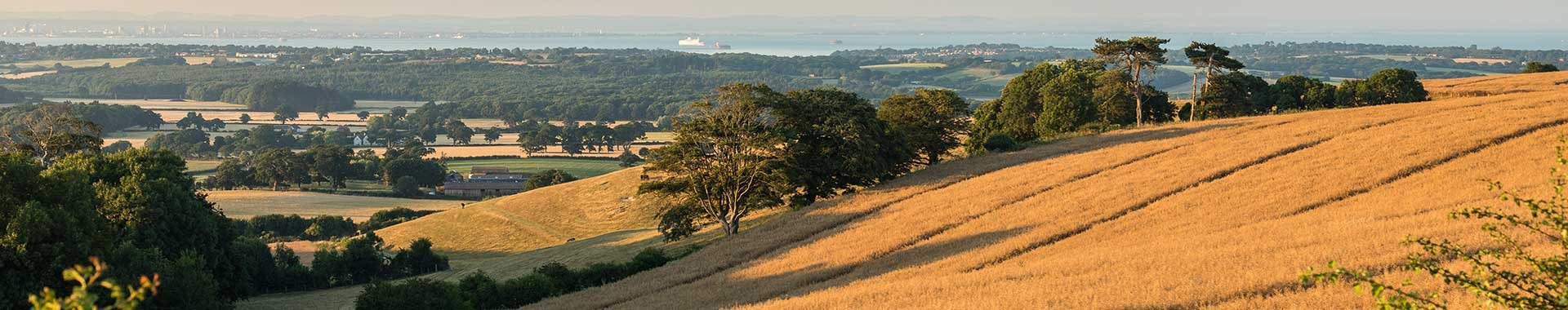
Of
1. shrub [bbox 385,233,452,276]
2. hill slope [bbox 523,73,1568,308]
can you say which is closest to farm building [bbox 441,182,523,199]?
shrub [bbox 385,233,452,276]

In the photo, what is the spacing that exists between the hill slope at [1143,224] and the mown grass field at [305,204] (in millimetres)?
64867

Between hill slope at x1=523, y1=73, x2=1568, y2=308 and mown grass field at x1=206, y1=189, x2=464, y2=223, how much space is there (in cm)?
6487

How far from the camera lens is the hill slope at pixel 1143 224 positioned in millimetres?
25250

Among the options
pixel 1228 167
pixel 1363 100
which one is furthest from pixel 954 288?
pixel 1363 100

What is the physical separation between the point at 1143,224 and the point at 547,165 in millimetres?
124200

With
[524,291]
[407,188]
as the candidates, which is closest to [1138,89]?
[524,291]

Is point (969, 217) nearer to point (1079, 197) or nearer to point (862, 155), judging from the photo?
point (1079, 197)

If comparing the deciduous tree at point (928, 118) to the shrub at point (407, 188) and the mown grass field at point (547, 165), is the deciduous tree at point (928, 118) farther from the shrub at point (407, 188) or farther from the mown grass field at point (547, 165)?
the mown grass field at point (547, 165)

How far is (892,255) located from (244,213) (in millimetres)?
83490

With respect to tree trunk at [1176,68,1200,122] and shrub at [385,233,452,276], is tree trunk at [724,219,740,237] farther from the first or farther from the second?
tree trunk at [1176,68,1200,122]

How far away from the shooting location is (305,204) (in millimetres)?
109812

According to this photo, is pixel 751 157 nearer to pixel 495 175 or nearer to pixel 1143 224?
pixel 1143 224

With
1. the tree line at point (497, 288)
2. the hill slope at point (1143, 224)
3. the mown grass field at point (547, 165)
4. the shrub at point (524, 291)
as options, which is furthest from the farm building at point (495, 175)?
the shrub at point (524, 291)

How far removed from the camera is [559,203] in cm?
8344
